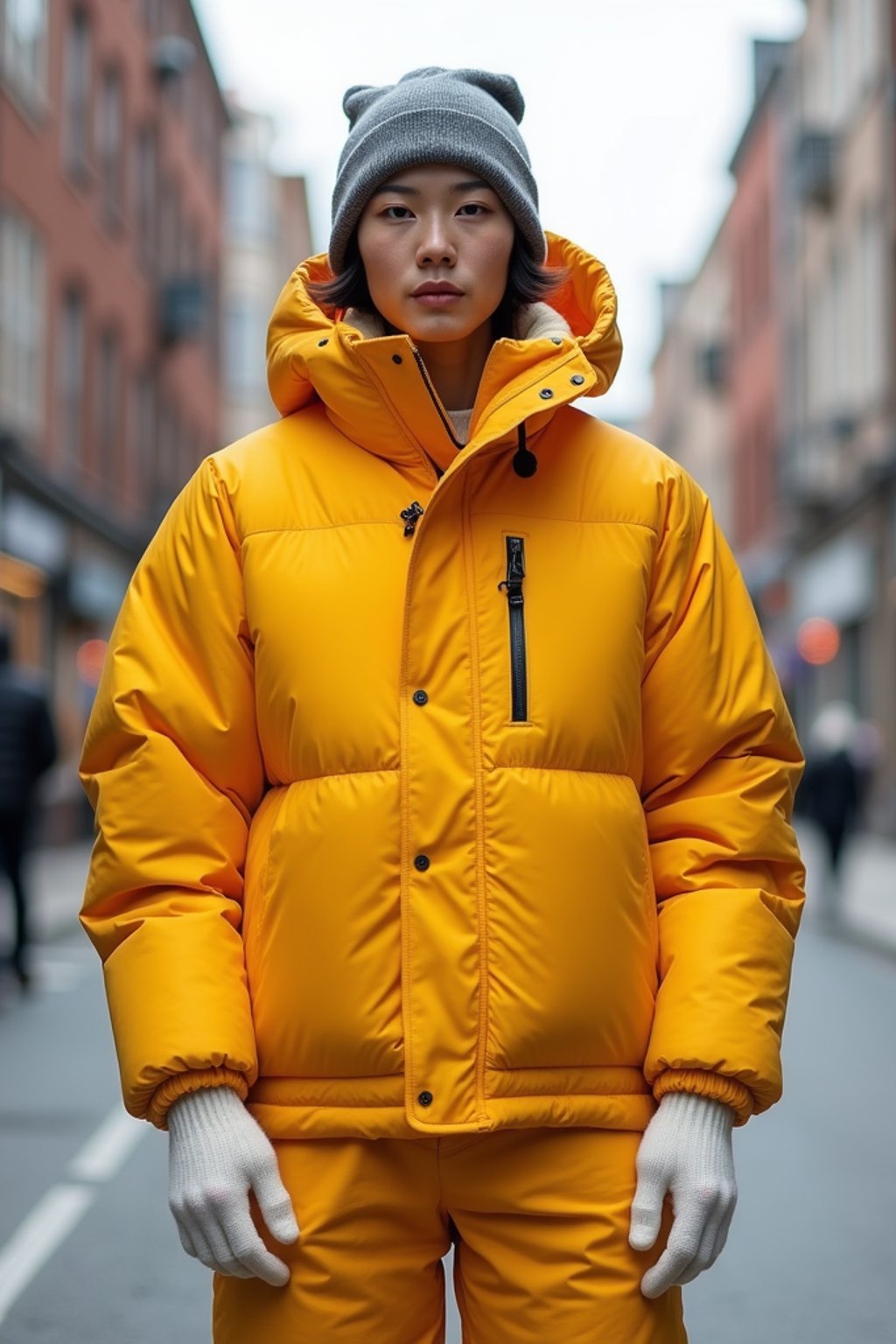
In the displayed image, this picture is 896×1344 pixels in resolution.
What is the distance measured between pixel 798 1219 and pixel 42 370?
20.4 m

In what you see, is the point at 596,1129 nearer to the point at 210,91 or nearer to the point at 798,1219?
the point at 798,1219

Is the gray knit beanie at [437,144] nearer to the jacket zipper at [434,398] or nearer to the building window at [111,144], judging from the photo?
the jacket zipper at [434,398]

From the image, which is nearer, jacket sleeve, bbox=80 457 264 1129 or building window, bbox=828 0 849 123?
jacket sleeve, bbox=80 457 264 1129

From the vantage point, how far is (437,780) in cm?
222

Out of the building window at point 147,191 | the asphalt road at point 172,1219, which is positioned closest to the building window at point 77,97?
the building window at point 147,191

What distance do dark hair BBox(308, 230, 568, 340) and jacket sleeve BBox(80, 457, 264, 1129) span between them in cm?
30

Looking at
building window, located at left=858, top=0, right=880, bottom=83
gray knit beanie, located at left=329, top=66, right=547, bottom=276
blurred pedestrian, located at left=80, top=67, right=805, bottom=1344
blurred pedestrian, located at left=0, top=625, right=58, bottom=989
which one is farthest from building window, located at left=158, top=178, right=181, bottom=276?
blurred pedestrian, located at left=80, top=67, right=805, bottom=1344

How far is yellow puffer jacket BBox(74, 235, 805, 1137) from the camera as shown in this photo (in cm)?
220

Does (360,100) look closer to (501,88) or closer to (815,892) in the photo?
(501,88)

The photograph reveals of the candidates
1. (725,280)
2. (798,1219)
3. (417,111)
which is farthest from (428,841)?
(725,280)

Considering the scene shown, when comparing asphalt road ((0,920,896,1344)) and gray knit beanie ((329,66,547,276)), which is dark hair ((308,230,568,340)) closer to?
gray knit beanie ((329,66,547,276))

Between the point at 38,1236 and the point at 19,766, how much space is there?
5.10 m

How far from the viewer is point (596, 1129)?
2.23m

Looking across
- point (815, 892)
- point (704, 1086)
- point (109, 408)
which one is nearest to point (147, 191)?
point (109, 408)
